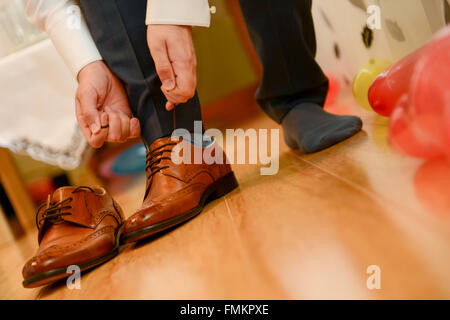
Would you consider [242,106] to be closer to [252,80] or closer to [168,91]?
[252,80]

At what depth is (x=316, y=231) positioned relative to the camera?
40cm

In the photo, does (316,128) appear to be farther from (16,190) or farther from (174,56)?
(16,190)

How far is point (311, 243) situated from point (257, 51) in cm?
68

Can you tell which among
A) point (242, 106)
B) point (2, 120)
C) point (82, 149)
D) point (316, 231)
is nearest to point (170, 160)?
point (316, 231)

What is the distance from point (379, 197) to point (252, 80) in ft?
7.16

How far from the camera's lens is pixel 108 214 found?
0.65 m

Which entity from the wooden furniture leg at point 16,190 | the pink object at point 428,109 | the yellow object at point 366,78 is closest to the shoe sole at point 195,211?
the pink object at point 428,109

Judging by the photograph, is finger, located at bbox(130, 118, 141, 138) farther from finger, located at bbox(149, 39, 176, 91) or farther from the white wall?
the white wall

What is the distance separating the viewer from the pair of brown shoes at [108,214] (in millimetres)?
545

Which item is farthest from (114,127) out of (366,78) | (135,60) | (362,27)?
(362,27)

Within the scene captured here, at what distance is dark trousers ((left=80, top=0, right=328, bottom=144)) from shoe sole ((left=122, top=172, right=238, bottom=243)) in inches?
5.1

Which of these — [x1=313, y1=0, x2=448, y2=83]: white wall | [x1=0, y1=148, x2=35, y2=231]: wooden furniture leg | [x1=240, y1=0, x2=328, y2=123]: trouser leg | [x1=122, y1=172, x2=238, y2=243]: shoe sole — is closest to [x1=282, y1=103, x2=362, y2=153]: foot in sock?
[x1=240, y1=0, x2=328, y2=123]: trouser leg

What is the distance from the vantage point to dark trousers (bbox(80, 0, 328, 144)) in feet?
2.14

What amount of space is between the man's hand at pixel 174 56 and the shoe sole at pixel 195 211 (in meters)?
0.20
